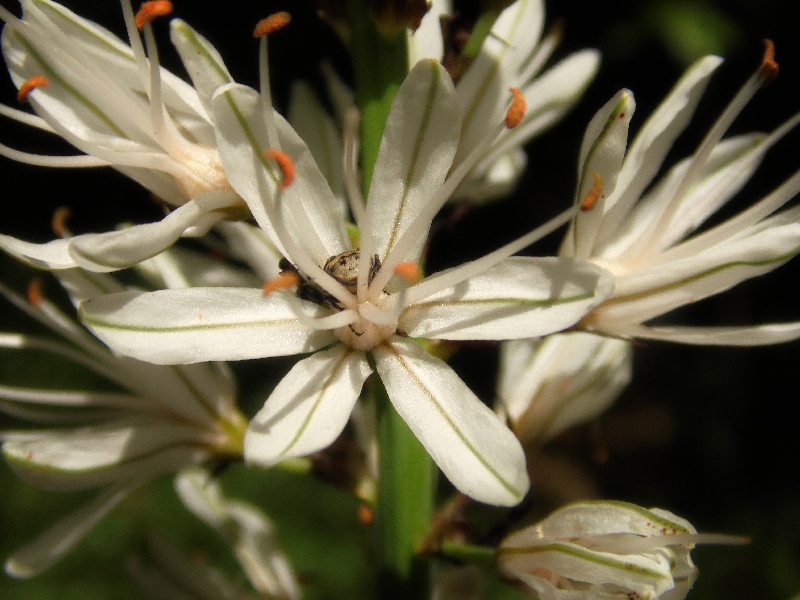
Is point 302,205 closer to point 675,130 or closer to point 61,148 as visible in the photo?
point 675,130

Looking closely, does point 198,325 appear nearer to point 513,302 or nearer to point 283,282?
point 283,282

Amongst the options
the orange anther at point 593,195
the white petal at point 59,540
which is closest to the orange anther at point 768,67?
the orange anther at point 593,195

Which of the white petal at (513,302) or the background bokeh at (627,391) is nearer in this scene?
the white petal at (513,302)

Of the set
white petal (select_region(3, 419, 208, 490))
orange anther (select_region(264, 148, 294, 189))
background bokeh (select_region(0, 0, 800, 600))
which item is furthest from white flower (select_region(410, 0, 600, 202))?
background bokeh (select_region(0, 0, 800, 600))

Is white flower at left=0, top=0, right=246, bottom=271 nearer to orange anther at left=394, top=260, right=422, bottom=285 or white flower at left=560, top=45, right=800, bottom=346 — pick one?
orange anther at left=394, top=260, right=422, bottom=285

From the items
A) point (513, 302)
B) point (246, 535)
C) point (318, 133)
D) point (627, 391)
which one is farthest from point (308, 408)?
point (627, 391)

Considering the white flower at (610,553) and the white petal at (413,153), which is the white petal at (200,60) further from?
the white flower at (610,553)

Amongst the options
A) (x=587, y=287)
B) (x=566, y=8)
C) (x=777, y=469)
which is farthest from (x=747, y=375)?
(x=587, y=287)
